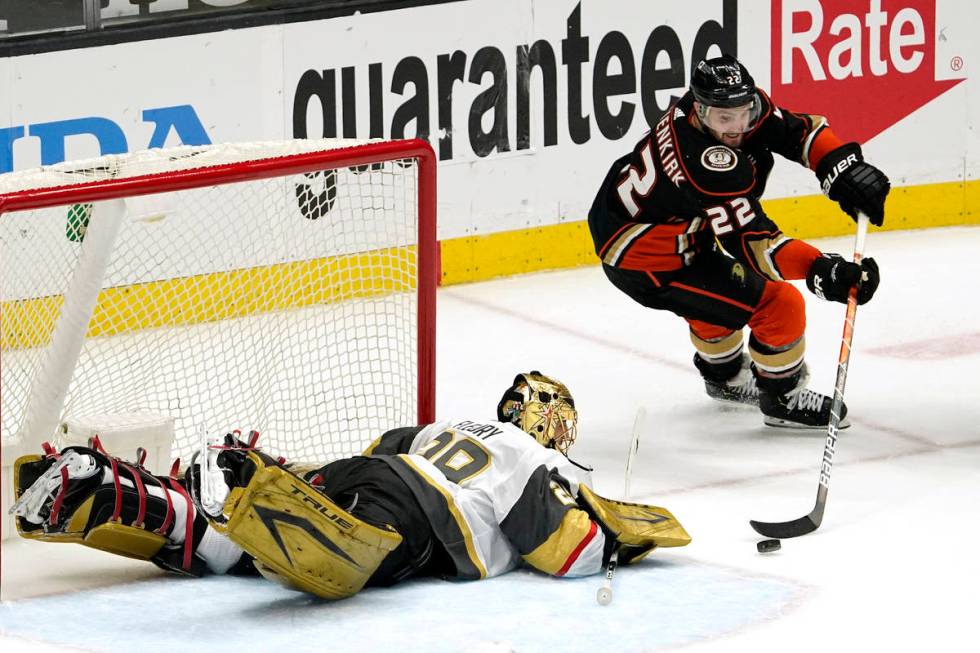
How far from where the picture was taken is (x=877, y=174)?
16.1 feet

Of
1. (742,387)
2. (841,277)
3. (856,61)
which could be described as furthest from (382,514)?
(856,61)

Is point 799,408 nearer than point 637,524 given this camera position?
No

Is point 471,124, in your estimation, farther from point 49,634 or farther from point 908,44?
point 49,634

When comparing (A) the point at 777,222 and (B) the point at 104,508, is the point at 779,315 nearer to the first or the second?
(B) the point at 104,508

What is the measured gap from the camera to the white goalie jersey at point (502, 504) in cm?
389

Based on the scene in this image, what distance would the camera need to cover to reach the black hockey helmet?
480cm

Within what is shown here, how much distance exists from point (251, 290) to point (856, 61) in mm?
3170

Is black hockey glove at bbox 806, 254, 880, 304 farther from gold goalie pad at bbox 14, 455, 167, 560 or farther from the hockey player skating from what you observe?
gold goalie pad at bbox 14, 455, 167, 560

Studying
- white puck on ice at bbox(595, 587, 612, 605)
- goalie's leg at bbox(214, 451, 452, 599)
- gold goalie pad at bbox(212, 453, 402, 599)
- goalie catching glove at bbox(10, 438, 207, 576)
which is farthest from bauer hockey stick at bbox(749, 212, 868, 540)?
goalie catching glove at bbox(10, 438, 207, 576)

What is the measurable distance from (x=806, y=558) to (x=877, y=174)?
3.72 feet

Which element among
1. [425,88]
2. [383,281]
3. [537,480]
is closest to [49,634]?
[537,480]

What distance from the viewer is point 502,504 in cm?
391

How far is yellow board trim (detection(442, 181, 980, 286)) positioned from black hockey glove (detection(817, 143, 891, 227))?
6.64ft

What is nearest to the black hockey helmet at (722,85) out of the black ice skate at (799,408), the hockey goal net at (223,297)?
the hockey goal net at (223,297)
